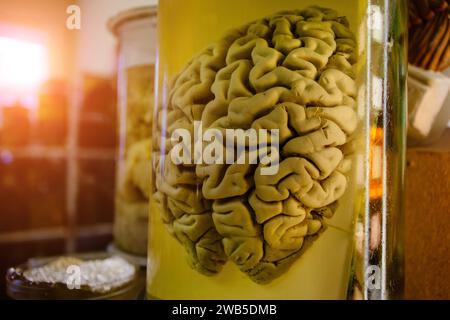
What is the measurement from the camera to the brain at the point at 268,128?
0.41 meters

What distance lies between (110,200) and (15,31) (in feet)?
1.84

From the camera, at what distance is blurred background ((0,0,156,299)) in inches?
48.8

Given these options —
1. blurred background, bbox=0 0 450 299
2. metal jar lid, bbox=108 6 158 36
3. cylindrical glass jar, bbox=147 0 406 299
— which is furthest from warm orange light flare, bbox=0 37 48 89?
cylindrical glass jar, bbox=147 0 406 299

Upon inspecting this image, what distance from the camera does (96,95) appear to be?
1.44 meters

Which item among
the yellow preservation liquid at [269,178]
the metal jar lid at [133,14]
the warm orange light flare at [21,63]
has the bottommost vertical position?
the yellow preservation liquid at [269,178]

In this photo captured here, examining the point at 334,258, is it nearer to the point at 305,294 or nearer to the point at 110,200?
the point at 305,294

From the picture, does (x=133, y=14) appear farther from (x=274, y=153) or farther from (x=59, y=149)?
(x=59, y=149)

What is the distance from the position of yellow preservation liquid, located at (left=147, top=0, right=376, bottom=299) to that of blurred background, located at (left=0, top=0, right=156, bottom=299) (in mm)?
740

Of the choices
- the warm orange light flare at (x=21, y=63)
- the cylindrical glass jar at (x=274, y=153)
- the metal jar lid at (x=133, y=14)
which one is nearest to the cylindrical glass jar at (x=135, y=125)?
A: the metal jar lid at (x=133, y=14)

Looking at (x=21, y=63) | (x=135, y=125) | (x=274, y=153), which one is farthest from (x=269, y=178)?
(x=21, y=63)

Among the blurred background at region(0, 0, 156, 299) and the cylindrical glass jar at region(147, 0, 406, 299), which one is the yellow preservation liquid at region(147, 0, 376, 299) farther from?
the blurred background at region(0, 0, 156, 299)

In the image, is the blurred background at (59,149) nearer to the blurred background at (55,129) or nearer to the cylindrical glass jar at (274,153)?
the blurred background at (55,129)

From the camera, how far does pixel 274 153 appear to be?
0.41 meters
